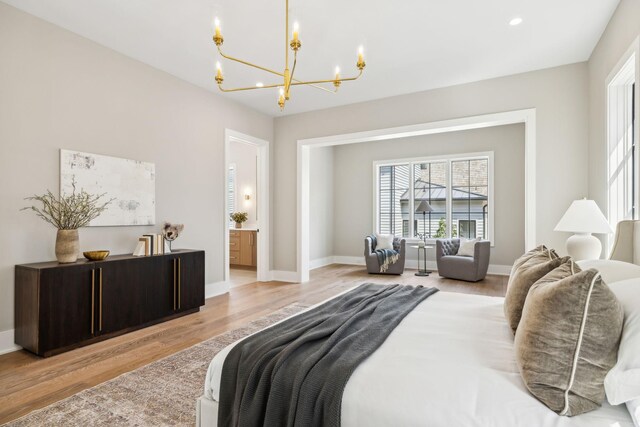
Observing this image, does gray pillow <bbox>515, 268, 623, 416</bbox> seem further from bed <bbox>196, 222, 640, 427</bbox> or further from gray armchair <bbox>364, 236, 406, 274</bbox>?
gray armchair <bbox>364, 236, 406, 274</bbox>

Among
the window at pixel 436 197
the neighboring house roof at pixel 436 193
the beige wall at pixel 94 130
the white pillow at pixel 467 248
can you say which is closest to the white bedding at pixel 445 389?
the beige wall at pixel 94 130

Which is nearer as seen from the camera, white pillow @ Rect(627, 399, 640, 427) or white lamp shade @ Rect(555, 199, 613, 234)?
white pillow @ Rect(627, 399, 640, 427)

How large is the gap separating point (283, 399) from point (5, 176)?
10.6ft

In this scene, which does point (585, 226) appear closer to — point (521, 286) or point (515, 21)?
point (521, 286)

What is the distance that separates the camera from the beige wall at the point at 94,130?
3.09 metres

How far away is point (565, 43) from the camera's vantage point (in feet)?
12.3

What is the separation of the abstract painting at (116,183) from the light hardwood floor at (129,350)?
1.27 meters

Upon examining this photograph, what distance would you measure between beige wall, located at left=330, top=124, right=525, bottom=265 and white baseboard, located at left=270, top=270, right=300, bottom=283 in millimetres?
1755

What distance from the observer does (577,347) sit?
1.14m

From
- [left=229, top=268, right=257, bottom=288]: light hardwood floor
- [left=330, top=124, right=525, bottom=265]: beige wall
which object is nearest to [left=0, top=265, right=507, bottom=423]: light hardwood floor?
[left=229, top=268, right=257, bottom=288]: light hardwood floor

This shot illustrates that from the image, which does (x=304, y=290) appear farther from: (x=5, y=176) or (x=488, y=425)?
(x=488, y=425)

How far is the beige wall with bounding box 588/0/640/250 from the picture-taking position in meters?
2.79

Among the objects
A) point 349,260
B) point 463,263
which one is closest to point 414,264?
point 349,260

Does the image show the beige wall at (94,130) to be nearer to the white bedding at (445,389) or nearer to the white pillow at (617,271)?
the white bedding at (445,389)
